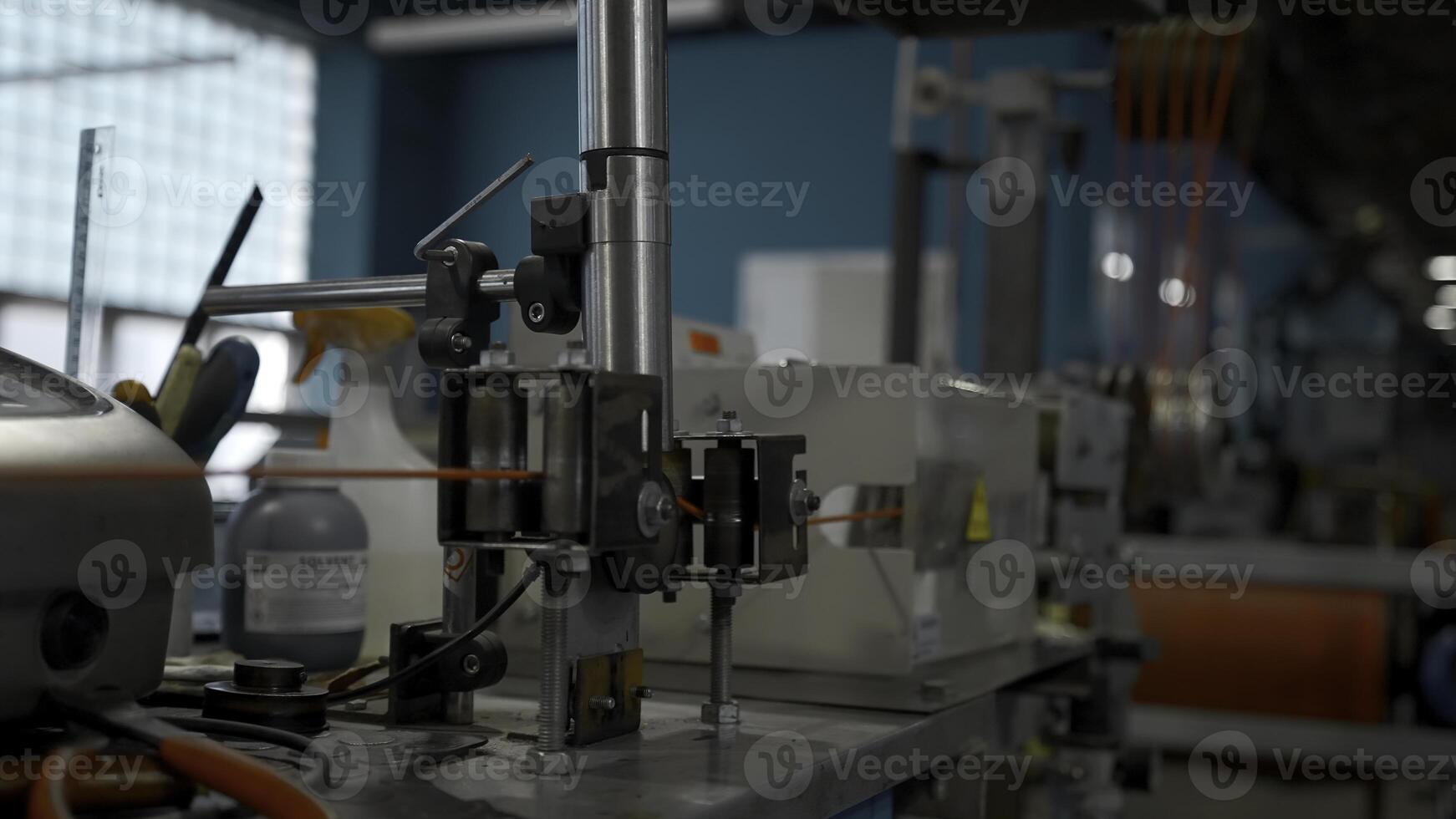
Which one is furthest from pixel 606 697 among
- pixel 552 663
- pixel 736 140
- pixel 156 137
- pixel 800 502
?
pixel 736 140

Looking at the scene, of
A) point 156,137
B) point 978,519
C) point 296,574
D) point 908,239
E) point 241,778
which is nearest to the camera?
point 241,778

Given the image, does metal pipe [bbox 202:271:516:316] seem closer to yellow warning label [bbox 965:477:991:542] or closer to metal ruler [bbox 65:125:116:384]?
metal ruler [bbox 65:125:116:384]

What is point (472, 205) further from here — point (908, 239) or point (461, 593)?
point (908, 239)

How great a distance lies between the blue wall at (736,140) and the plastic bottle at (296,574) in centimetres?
396

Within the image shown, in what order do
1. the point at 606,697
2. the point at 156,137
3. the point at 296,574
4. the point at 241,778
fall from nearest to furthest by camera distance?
the point at 241,778 < the point at 606,697 < the point at 296,574 < the point at 156,137

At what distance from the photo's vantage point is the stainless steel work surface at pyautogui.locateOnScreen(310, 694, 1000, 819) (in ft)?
2.16

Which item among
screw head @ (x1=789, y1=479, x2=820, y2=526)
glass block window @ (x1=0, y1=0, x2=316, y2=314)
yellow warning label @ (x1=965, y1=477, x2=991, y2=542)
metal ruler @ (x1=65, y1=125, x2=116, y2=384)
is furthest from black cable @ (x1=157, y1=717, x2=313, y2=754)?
glass block window @ (x1=0, y1=0, x2=316, y2=314)

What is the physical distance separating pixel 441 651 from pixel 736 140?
16.2 feet

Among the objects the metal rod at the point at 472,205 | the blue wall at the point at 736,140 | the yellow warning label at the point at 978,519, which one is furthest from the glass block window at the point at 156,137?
the metal rod at the point at 472,205

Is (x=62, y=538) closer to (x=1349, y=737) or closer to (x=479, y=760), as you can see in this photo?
(x=479, y=760)

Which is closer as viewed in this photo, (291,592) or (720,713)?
(720,713)

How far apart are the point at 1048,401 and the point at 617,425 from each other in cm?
97

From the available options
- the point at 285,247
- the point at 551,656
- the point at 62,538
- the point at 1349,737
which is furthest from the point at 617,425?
the point at 285,247

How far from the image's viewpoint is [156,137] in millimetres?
4887
